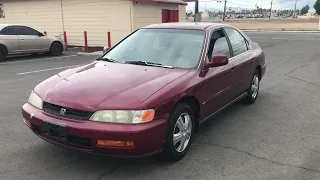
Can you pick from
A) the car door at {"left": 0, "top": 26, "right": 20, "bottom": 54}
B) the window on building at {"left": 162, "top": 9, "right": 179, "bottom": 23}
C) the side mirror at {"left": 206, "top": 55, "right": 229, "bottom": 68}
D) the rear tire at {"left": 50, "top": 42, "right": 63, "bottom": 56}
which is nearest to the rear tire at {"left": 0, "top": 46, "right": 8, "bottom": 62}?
the car door at {"left": 0, "top": 26, "right": 20, "bottom": 54}

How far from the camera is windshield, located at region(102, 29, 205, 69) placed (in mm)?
4465

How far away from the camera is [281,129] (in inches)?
197

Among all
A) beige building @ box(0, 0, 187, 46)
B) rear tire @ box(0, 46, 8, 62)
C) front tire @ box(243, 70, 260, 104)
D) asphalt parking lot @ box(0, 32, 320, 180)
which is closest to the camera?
asphalt parking lot @ box(0, 32, 320, 180)

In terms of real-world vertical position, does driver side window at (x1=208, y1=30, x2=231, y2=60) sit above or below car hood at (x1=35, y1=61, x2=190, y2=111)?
above

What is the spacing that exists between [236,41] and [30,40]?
34.8 feet

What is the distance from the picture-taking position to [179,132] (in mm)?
3889

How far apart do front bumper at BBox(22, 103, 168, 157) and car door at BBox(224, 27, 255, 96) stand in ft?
7.24

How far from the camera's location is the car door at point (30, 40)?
13695mm

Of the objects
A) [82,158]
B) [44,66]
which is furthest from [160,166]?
[44,66]

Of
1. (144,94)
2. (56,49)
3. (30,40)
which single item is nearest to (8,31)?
(30,40)

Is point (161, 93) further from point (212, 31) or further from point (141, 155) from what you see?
point (212, 31)

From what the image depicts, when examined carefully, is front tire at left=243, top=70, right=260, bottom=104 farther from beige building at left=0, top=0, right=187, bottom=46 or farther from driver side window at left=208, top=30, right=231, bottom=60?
beige building at left=0, top=0, right=187, bottom=46

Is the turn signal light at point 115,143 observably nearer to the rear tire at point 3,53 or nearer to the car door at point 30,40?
the rear tire at point 3,53

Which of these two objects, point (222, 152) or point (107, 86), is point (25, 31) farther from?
point (222, 152)
